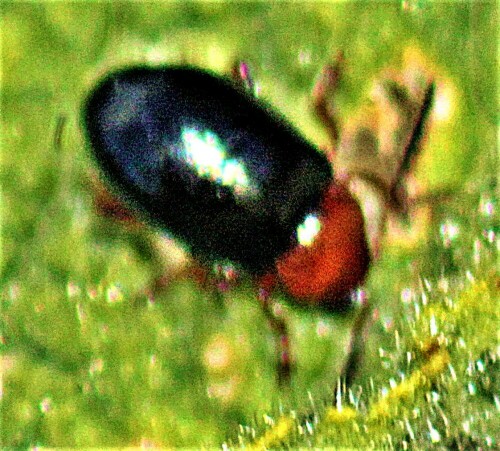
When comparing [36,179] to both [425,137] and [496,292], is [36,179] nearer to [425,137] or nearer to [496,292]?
[425,137]

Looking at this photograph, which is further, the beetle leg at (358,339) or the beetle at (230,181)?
the beetle leg at (358,339)

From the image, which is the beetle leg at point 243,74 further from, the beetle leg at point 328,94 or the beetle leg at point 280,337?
the beetle leg at point 280,337

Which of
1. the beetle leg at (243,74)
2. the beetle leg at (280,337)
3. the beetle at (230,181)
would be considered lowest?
the beetle leg at (280,337)

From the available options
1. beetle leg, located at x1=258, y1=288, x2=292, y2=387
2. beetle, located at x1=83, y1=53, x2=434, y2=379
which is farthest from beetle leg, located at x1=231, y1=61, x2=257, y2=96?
beetle leg, located at x1=258, y1=288, x2=292, y2=387

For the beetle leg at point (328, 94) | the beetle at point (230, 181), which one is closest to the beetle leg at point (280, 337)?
the beetle at point (230, 181)

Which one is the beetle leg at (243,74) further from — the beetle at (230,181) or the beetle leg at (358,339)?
the beetle leg at (358,339)

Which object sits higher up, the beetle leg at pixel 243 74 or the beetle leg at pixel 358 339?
the beetle leg at pixel 243 74

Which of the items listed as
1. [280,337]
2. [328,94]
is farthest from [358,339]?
[328,94]

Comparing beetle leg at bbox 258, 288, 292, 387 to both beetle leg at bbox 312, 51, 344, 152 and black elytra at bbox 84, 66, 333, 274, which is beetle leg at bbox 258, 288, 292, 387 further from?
beetle leg at bbox 312, 51, 344, 152
